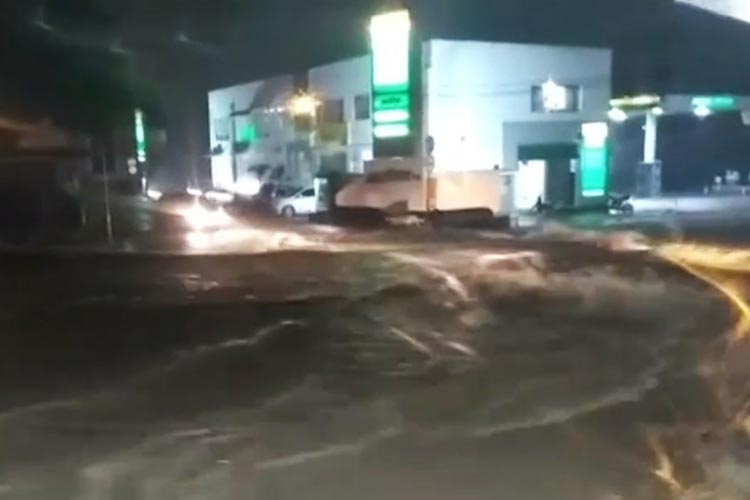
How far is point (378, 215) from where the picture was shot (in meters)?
32.8

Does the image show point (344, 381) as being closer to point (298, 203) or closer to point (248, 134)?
point (298, 203)

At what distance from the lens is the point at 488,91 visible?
42.9 meters

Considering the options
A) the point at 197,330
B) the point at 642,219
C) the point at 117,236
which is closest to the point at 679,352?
the point at 197,330

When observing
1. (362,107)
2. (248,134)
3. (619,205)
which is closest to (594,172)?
(619,205)

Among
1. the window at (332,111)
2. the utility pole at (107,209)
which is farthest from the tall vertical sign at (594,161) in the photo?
the utility pole at (107,209)

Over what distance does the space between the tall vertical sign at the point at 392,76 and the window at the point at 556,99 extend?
982cm

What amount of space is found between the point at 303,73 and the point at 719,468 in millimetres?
48729

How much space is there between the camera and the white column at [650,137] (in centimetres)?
4881

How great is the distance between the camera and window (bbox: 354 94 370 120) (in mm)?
48438

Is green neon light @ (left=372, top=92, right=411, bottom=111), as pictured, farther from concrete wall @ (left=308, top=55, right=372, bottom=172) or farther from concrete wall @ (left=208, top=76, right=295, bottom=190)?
concrete wall @ (left=208, top=76, right=295, bottom=190)

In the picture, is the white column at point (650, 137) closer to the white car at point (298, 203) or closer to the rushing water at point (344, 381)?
the white car at point (298, 203)

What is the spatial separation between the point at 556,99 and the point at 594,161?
366 centimetres

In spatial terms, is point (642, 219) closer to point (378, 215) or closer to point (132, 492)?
point (378, 215)

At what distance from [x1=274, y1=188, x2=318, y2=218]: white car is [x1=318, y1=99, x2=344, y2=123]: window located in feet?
24.2
